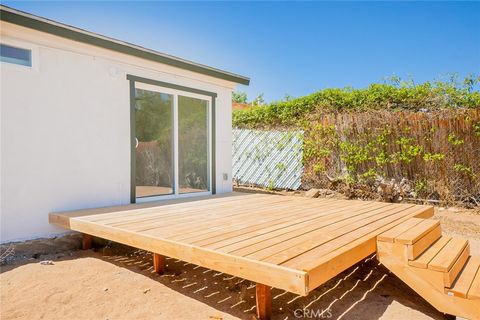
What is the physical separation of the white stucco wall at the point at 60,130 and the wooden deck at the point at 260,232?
0.35 m

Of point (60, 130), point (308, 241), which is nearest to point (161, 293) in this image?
point (308, 241)

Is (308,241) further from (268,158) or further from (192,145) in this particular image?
(268,158)

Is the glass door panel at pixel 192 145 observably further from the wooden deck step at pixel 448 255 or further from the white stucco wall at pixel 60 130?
the wooden deck step at pixel 448 255

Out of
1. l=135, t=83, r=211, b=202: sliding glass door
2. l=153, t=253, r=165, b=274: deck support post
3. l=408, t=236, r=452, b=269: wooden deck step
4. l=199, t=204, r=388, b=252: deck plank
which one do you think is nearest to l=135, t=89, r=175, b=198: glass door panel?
l=135, t=83, r=211, b=202: sliding glass door

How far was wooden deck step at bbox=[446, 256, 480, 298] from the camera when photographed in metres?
2.08

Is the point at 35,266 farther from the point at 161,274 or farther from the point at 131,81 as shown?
the point at 131,81

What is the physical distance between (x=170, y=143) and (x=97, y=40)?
184cm

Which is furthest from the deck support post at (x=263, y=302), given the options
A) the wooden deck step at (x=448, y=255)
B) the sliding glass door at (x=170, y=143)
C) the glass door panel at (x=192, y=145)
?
the glass door panel at (x=192, y=145)

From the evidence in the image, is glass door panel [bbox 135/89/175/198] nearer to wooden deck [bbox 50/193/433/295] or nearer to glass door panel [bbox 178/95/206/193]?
glass door panel [bbox 178/95/206/193]

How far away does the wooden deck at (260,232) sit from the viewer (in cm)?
192

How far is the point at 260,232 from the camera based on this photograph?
106 inches

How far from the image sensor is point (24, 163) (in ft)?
11.8

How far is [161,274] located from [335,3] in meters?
7.55

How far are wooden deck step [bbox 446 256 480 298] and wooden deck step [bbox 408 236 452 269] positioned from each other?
21 cm
